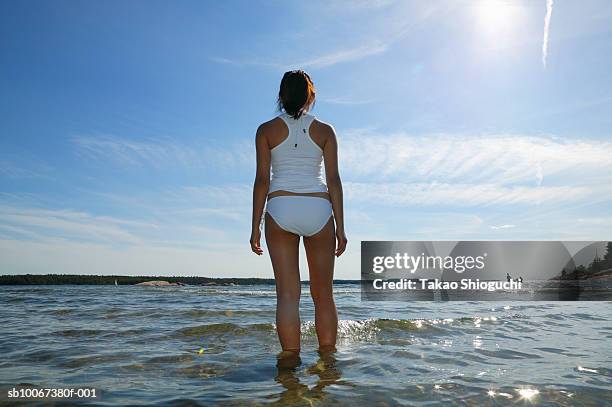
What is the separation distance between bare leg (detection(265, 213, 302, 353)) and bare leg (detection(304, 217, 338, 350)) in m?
0.19

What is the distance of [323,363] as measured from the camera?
4.40m

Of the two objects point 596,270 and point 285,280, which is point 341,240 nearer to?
point 285,280

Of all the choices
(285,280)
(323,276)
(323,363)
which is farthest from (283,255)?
(323,363)

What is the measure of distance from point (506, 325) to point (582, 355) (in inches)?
125

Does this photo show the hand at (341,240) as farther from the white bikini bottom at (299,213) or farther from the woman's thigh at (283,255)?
→ the woman's thigh at (283,255)

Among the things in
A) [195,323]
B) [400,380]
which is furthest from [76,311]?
[400,380]

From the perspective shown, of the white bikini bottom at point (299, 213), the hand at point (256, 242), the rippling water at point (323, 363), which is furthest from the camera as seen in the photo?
the hand at point (256, 242)

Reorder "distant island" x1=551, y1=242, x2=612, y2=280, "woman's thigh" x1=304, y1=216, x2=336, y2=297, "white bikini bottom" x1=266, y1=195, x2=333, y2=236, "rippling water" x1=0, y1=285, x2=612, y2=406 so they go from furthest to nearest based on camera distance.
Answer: "distant island" x1=551, y1=242, x2=612, y2=280 < "woman's thigh" x1=304, y1=216, x2=336, y2=297 < "white bikini bottom" x1=266, y1=195, x2=333, y2=236 < "rippling water" x1=0, y1=285, x2=612, y2=406

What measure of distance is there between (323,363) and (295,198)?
1.63 m

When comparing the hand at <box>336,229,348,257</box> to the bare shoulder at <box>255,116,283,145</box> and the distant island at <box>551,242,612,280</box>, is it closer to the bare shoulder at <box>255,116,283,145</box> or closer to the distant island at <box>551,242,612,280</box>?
the bare shoulder at <box>255,116,283,145</box>

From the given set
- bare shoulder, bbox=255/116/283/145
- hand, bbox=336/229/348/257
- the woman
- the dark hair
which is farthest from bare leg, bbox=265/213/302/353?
the dark hair

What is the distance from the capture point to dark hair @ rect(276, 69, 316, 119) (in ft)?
14.8

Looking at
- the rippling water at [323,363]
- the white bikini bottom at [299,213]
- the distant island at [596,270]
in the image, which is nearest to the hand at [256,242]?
the white bikini bottom at [299,213]

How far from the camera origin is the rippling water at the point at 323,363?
3.35 m
